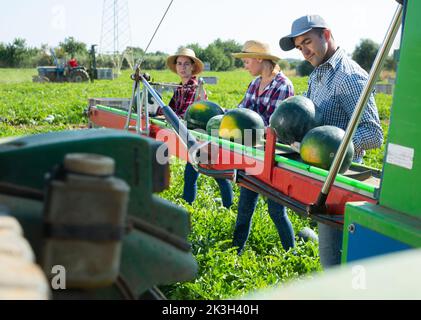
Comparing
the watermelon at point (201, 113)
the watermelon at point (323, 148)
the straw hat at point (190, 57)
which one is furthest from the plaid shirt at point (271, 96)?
the straw hat at point (190, 57)

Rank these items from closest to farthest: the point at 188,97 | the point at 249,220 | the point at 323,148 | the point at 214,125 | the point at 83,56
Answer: the point at 323,148, the point at 249,220, the point at 214,125, the point at 188,97, the point at 83,56

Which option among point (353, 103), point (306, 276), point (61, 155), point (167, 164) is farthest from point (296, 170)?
point (61, 155)

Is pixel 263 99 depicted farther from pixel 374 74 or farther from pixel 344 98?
pixel 374 74

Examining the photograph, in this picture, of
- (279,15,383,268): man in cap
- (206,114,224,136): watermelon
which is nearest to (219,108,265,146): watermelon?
(206,114,224,136): watermelon

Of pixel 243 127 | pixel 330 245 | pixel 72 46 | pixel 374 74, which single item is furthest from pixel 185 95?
pixel 72 46

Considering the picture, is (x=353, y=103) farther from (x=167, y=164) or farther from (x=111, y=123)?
(x=111, y=123)

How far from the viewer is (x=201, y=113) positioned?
5176 millimetres

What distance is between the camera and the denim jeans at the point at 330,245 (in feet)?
9.98

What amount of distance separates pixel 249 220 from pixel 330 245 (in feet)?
4.87

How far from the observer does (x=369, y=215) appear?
215 centimetres

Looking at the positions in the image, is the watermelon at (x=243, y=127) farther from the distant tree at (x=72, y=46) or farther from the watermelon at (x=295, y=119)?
the distant tree at (x=72, y=46)

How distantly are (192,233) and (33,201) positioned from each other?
3.53 meters

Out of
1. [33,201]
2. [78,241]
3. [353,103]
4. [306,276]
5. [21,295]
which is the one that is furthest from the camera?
[306,276]
